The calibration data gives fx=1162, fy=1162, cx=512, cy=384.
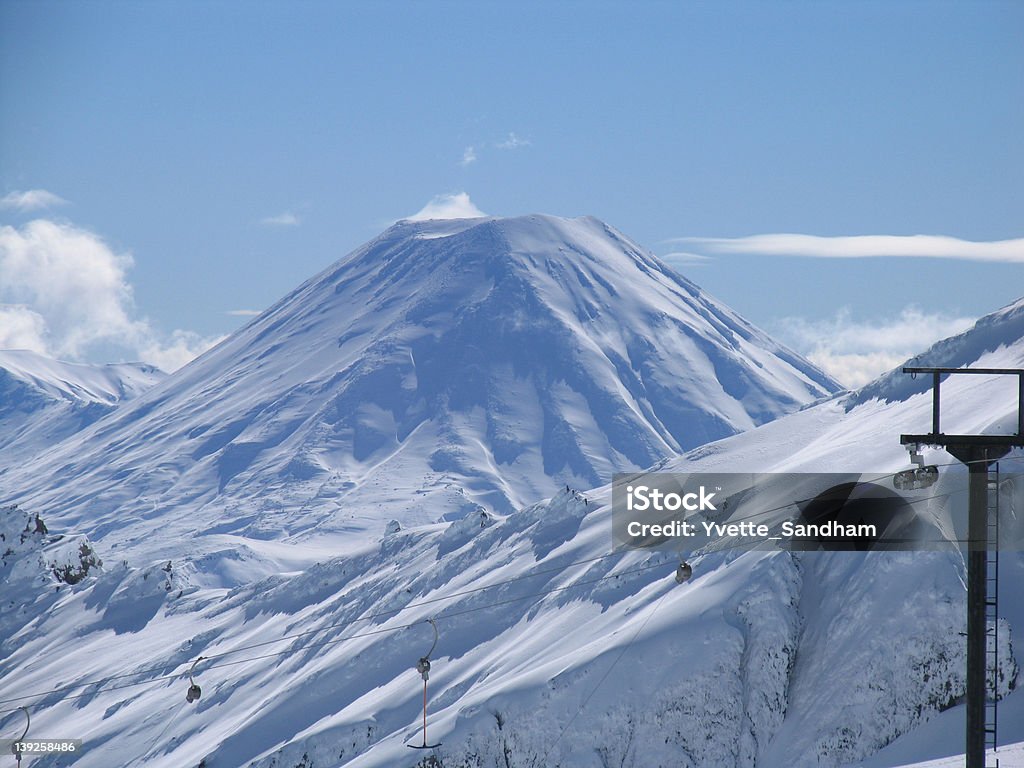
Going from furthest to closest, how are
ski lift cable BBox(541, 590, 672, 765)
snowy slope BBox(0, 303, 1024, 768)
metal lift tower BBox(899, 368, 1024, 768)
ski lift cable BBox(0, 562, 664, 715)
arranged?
ski lift cable BBox(0, 562, 664, 715)
ski lift cable BBox(541, 590, 672, 765)
snowy slope BBox(0, 303, 1024, 768)
metal lift tower BBox(899, 368, 1024, 768)

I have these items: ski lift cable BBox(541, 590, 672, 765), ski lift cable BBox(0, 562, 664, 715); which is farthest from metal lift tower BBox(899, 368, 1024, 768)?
ski lift cable BBox(0, 562, 664, 715)

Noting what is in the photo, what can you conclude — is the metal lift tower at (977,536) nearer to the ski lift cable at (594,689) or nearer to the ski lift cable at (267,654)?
the ski lift cable at (594,689)

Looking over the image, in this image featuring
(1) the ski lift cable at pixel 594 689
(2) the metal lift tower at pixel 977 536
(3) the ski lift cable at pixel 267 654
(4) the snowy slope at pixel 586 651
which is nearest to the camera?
(2) the metal lift tower at pixel 977 536

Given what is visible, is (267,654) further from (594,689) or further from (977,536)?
(977,536)

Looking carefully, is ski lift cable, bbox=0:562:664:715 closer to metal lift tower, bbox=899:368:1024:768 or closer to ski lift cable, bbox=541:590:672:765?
ski lift cable, bbox=541:590:672:765

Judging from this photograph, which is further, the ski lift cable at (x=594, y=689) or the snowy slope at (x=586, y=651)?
the ski lift cable at (x=594, y=689)

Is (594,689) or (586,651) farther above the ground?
(586,651)

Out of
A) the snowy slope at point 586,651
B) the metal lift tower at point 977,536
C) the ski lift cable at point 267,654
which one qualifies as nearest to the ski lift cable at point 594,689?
the snowy slope at point 586,651

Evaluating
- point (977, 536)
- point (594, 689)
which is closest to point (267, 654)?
point (594, 689)
